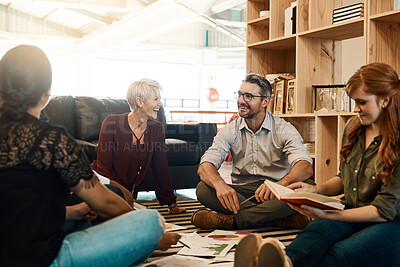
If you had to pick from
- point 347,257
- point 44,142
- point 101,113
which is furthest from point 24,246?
point 101,113

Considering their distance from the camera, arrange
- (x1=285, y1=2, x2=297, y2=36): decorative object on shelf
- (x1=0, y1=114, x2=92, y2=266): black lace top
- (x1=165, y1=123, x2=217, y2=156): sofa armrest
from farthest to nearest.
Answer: (x1=165, y1=123, x2=217, y2=156): sofa armrest
(x1=285, y1=2, x2=297, y2=36): decorative object on shelf
(x1=0, y1=114, x2=92, y2=266): black lace top

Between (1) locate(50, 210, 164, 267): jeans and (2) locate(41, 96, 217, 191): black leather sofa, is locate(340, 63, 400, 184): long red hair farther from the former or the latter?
(2) locate(41, 96, 217, 191): black leather sofa

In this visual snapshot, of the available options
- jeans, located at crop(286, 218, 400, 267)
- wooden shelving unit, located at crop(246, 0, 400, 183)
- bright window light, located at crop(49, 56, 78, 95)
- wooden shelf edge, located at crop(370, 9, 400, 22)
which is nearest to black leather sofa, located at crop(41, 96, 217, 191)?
wooden shelving unit, located at crop(246, 0, 400, 183)

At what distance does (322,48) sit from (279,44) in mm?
404

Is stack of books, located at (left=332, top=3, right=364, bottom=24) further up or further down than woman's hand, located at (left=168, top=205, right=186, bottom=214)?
further up

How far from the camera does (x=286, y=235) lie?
255cm

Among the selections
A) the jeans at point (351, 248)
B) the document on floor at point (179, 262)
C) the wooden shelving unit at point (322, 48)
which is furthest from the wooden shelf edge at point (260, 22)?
the jeans at point (351, 248)

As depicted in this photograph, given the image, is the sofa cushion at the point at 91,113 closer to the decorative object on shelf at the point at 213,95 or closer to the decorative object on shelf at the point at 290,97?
the decorative object on shelf at the point at 290,97

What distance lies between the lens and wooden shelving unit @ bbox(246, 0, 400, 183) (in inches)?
106

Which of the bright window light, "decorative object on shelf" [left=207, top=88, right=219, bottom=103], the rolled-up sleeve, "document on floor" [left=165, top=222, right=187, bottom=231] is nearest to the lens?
"document on floor" [left=165, top=222, right=187, bottom=231]

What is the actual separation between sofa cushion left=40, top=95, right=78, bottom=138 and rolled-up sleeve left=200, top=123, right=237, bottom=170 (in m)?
1.71

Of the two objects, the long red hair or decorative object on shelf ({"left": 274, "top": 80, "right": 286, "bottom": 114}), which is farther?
decorative object on shelf ({"left": 274, "top": 80, "right": 286, "bottom": 114})

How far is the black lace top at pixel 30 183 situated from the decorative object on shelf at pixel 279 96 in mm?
2613

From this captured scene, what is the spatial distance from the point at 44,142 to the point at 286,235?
175 centimetres
